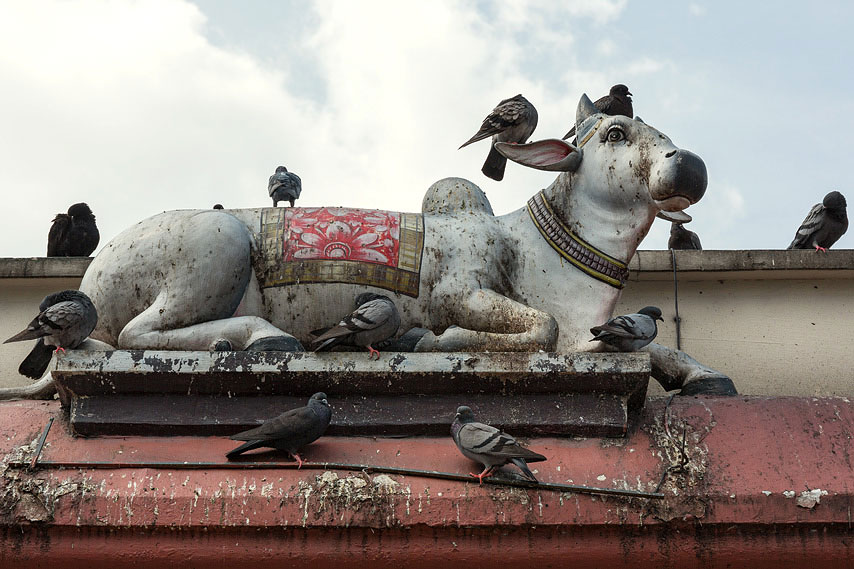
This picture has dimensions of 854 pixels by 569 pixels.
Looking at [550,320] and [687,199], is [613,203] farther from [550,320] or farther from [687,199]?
[550,320]

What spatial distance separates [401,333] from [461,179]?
118 cm

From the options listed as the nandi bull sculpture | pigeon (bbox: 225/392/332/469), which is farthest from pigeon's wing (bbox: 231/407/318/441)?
the nandi bull sculpture

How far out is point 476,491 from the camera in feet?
18.4

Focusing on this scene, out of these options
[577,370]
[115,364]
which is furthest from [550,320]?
[115,364]

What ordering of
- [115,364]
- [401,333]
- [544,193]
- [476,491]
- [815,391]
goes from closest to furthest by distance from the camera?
[476,491], [115,364], [401,333], [544,193], [815,391]

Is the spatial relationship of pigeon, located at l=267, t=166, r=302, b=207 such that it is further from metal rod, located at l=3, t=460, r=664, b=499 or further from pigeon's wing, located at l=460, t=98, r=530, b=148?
metal rod, located at l=3, t=460, r=664, b=499

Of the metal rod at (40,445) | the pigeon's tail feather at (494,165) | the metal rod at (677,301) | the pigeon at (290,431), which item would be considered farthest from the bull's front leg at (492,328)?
the metal rod at (677,301)

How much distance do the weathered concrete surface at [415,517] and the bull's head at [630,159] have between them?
157 centimetres

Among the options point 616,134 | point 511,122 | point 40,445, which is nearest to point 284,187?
point 511,122

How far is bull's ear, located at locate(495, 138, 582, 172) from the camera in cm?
694

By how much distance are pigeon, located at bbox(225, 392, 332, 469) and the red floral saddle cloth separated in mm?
1017

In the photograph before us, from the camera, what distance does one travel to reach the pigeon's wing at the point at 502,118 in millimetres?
7281

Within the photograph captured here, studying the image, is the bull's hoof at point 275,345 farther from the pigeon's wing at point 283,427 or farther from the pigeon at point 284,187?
the pigeon at point 284,187

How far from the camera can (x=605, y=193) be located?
6859mm
